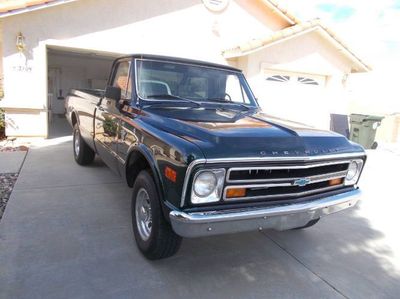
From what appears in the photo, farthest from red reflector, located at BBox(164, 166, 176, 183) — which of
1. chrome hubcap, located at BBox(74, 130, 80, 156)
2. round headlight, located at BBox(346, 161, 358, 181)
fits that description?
chrome hubcap, located at BBox(74, 130, 80, 156)

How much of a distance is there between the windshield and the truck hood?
1.15 ft

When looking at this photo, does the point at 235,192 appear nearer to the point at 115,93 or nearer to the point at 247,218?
the point at 247,218

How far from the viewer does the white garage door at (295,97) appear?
1104 centimetres

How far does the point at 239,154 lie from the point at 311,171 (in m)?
0.81

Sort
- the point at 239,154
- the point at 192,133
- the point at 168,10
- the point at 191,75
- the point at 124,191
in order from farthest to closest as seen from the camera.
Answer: the point at 168,10, the point at 124,191, the point at 191,75, the point at 192,133, the point at 239,154

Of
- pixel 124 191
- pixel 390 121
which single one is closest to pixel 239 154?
pixel 124 191

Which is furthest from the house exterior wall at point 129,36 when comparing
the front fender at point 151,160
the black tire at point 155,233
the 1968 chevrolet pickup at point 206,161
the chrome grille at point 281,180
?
the chrome grille at point 281,180

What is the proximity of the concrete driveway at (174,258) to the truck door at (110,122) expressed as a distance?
71 centimetres

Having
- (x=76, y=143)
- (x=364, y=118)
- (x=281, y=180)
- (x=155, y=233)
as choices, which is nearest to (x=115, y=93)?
(x=155, y=233)

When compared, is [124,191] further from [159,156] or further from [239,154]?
[239,154]

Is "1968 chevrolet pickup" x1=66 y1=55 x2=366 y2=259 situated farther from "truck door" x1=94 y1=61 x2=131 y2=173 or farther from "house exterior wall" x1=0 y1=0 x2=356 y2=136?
"house exterior wall" x1=0 y1=0 x2=356 y2=136

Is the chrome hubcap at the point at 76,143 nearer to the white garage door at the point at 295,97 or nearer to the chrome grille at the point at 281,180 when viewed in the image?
the chrome grille at the point at 281,180

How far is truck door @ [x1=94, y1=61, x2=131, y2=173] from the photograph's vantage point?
4.12 metres

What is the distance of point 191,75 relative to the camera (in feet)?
13.7
